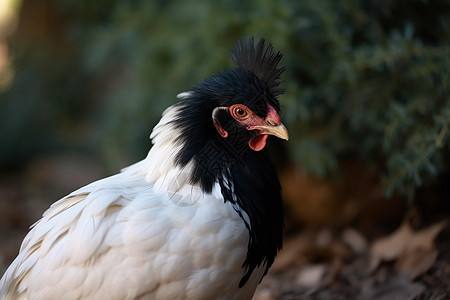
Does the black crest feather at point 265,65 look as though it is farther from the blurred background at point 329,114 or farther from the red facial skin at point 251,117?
the blurred background at point 329,114

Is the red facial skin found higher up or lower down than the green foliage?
lower down

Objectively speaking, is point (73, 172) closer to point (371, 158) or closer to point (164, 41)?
point (164, 41)

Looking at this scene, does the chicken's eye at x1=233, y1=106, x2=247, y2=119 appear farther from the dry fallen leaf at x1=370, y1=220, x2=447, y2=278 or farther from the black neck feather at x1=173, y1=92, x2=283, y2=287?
the dry fallen leaf at x1=370, y1=220, x2=447, y2=278

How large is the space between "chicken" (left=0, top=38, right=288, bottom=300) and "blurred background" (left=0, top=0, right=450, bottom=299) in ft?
3.61

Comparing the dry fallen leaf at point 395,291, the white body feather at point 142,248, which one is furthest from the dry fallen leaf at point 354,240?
the white body feather at point 142,248

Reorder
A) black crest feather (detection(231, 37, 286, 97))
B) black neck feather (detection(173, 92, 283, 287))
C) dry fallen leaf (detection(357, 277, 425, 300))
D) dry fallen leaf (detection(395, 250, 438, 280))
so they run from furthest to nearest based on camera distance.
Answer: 1. dry fallen leaf (detection(395, 250, 438, 280))
2. dry fallen leaf (detection(357, 277, 425, 300))
3. black crest feather (detection(231, 37, 286, 97))
4. black neck feather (detection(173, 92, 283, 287))

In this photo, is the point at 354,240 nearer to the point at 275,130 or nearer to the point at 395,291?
the point at 395,291

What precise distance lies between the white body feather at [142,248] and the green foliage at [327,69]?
1.40 meters

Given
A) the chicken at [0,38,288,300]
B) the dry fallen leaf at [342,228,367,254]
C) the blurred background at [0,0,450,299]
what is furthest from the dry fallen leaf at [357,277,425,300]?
the chicken at [0,38,288,300]

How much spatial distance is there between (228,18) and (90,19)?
122 inches

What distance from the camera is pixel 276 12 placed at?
13.4 feet

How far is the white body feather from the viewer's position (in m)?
2.33

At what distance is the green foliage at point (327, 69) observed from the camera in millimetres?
3357

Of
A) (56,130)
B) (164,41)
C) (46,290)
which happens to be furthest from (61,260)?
(56,130)
